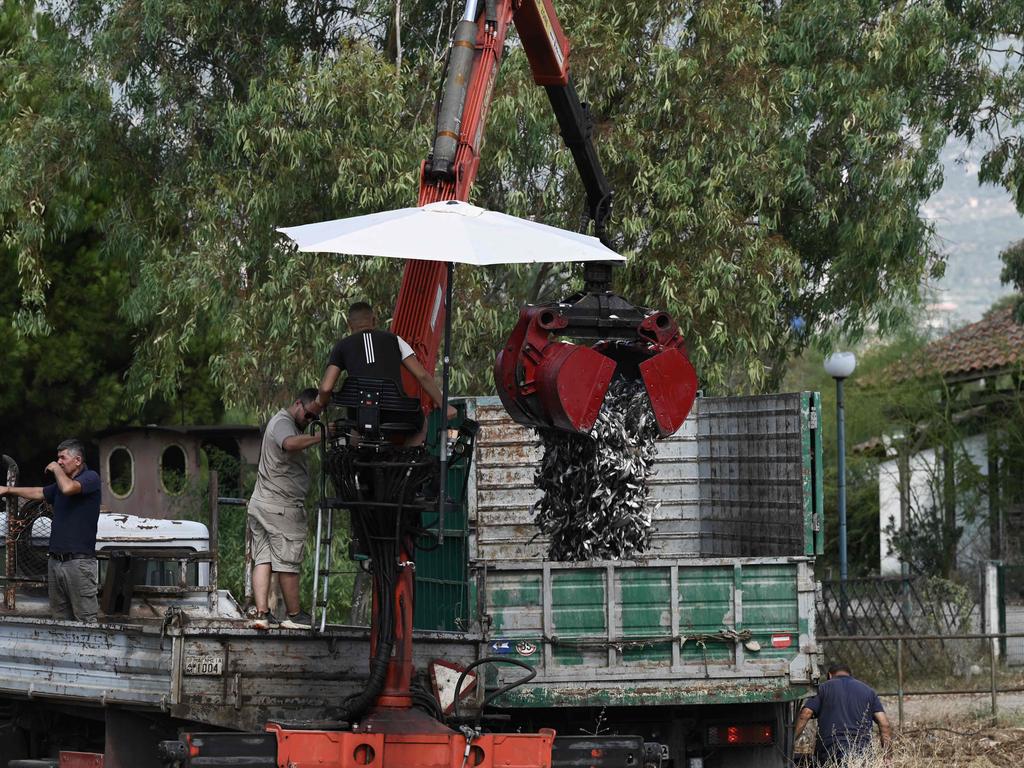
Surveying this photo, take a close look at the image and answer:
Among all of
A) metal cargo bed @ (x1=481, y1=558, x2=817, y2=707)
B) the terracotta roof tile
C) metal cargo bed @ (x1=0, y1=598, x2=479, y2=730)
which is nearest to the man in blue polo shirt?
metal cargo bed @ (x1=0, y1=598, x2=479, y2=730)

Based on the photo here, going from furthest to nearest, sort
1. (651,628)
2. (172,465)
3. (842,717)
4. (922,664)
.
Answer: (922,664) → (172,465) → (842,717) → (651,628)

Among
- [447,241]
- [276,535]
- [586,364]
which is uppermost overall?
[447,241]

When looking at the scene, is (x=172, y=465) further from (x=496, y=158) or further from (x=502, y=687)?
(x=502, y=687)

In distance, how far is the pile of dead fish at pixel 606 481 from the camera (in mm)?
11234

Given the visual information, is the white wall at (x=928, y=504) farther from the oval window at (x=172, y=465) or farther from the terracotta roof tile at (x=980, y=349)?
the oval window at (x=172, y=465)

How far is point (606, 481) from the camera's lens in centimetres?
1135

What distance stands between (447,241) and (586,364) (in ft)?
5.88

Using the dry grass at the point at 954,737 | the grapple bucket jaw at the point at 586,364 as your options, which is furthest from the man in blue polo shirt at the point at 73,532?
the dry grass at the point at 954,737

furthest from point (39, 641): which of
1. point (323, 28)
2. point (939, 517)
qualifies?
point (939, 517)

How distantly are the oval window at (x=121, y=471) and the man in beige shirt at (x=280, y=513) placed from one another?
3.34 meters

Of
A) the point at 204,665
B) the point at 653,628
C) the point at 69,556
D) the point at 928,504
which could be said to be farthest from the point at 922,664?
the point at 204,665

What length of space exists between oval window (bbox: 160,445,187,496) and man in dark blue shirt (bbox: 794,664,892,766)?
18.3 feet

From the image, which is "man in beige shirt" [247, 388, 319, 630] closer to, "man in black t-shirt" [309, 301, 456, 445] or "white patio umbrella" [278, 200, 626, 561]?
Answer: "man in black t-shirt" [309, 301, 456, 445]

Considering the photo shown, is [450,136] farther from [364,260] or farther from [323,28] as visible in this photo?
[323,28]
